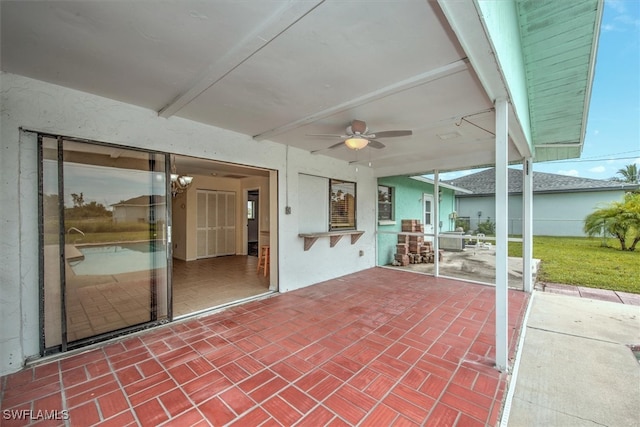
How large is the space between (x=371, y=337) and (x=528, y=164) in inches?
171

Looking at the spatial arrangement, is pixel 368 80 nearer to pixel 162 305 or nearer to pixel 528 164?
pixel 162 305

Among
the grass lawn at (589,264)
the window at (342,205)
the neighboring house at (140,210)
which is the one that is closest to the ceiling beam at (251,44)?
the neighboring house at (140,210)

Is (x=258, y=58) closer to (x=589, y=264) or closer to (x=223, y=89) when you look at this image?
(x=223, y=89)

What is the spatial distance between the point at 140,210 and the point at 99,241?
519 millimetres

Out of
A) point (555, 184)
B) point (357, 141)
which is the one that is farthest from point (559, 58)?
point (555, 184)

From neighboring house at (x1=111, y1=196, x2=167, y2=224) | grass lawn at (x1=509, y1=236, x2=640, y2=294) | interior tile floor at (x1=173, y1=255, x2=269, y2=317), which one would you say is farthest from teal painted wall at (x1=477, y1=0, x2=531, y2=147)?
grass lawn at (x1=509, y1=236, x2=640, y2=294)

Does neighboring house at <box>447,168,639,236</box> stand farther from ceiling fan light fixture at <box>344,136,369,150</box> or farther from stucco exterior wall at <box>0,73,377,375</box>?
stucco exterior wall at <box>0,73,377,375</box>

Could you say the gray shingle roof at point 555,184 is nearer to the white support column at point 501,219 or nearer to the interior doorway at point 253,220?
the interior doorway at point 253,220

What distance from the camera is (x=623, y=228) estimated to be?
25.3ft

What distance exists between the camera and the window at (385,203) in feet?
23.3

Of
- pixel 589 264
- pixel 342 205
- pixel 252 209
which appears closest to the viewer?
pixel 342 205

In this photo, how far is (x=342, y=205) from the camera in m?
6.00

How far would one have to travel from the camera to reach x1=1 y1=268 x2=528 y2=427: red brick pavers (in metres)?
1.74

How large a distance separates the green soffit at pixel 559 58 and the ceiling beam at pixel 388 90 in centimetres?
63
